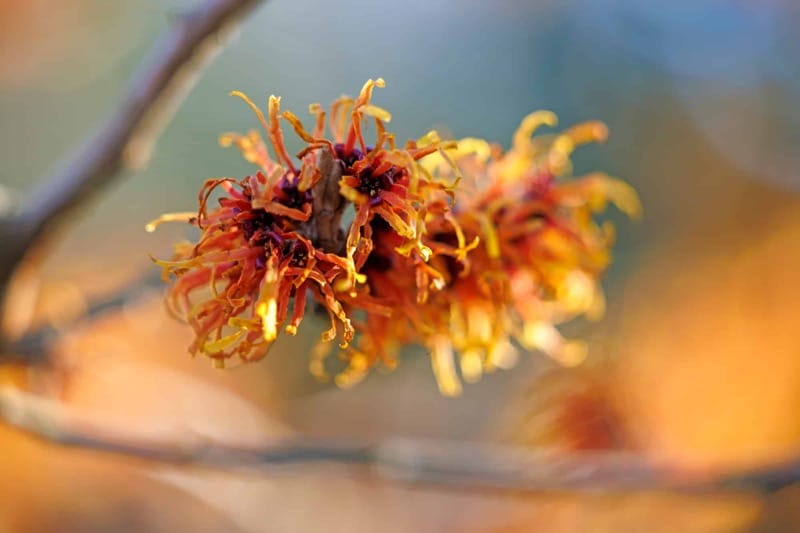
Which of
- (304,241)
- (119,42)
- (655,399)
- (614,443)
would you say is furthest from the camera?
(119,42)

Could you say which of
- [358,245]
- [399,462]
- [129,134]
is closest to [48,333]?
[129,134]

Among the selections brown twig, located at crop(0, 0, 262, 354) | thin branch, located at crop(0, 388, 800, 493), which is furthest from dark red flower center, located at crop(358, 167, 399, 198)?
thin branch, located at crop(0, 388, 800, 493)

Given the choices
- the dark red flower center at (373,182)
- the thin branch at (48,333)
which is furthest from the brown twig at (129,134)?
the dark red flower center at (373,182)

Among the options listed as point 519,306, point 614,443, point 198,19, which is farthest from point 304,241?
point 614,443

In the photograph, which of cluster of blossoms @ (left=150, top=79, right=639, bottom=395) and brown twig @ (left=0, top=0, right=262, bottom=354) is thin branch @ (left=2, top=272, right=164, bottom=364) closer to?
brown twig @ (left=0, top=0, right=262, bottom=354)

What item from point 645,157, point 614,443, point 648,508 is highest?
point 645,157

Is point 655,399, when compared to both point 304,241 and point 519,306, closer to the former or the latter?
point 519,306

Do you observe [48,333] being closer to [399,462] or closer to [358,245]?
[399,462]
